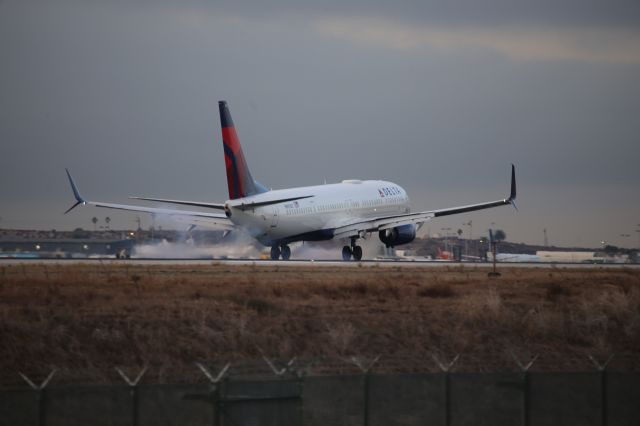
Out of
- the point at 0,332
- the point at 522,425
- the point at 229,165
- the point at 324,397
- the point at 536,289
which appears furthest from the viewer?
the point at 229,165

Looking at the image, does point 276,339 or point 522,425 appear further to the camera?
point 276,339

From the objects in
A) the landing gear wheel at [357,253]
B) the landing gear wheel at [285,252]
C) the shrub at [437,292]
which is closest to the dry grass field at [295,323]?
the shrub at [437,292]

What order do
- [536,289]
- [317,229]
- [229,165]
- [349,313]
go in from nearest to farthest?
[349,313]
[536,289]
[229,165]
[317,229]

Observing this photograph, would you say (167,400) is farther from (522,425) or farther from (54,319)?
(54,319)

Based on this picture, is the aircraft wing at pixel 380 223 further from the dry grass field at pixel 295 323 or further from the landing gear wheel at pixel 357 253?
the dry grass field at pixel 295 323

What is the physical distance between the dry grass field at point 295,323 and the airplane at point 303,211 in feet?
61.6

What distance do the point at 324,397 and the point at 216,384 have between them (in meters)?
2.49

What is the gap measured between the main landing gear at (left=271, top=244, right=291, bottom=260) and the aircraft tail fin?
6544mm

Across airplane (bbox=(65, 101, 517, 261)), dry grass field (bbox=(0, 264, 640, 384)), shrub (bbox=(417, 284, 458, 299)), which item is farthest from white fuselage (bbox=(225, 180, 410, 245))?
shrub (bbox=(417, 284, 458, 299))

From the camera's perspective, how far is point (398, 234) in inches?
3007

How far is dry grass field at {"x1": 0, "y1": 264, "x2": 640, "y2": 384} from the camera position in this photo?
32688 millimetres

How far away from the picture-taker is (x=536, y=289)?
50.2 metres

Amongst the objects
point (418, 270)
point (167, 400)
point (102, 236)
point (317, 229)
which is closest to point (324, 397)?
point (167, 400)

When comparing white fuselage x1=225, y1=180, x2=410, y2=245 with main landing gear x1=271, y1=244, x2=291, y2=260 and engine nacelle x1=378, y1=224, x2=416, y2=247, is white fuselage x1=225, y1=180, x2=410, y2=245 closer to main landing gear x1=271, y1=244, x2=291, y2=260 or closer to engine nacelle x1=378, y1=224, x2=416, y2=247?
main landing gear x1=271, y1=244, x2=291, y2=260
